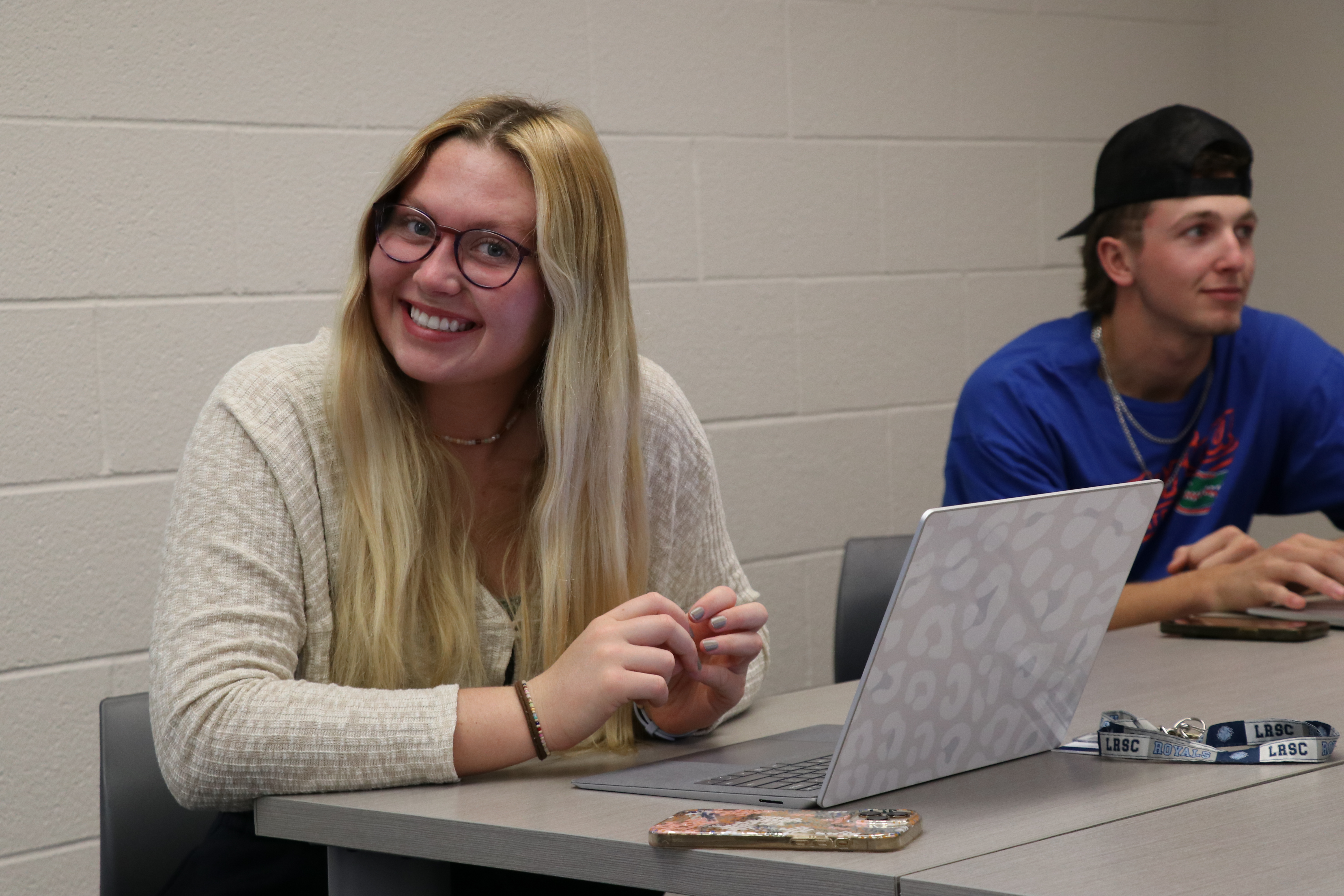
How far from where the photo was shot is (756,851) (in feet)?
3.16

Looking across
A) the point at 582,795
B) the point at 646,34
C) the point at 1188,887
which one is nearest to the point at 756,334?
the point at 646,34

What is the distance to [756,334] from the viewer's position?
2.98 meters

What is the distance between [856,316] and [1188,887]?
92.7 inches

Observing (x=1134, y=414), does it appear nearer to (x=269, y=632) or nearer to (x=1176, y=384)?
(x=1176, y=384)

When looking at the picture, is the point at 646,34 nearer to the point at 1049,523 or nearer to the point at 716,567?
the point at 716,567

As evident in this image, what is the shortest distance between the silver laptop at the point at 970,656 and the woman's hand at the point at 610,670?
0.18ft

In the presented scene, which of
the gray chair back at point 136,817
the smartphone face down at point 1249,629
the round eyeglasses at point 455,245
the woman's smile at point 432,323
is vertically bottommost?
the gray chair back at point 136,817

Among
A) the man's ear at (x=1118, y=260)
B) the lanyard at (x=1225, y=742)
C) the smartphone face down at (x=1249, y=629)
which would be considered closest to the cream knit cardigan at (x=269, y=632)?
the lanyard at (x=1225, y=742)

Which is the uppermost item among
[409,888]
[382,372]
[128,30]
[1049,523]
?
[128,30]

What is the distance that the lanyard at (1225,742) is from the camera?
A: 46.1 inches

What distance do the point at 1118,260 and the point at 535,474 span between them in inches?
53.0

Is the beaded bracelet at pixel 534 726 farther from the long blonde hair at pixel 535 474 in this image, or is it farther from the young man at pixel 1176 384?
the young man at pixel 1176 384

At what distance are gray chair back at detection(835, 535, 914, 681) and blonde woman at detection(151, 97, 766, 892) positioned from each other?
1.75 feet

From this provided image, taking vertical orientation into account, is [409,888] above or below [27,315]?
below
